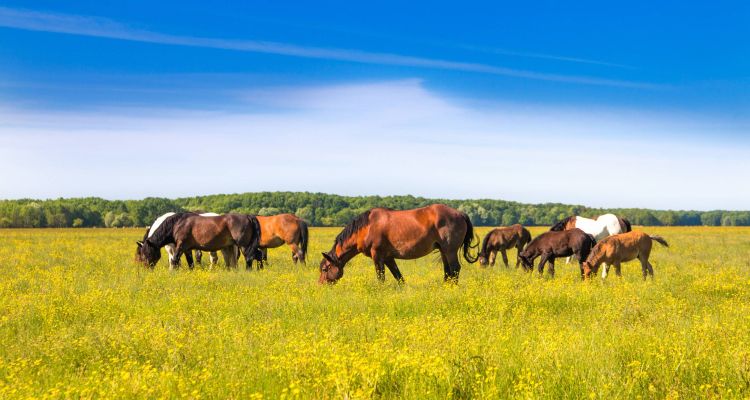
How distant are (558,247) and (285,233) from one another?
9.94 metres

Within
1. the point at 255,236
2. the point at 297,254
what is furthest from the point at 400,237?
the point at 297,254

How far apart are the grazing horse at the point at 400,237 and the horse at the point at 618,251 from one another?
3677 mm

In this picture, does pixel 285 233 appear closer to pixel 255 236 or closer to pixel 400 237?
pixel 255 236

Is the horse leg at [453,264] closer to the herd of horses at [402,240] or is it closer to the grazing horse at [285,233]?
the herd of horses at [402,240]

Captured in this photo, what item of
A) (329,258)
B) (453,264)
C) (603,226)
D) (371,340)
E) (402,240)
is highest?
(603,226)

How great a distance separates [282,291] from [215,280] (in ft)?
9.59

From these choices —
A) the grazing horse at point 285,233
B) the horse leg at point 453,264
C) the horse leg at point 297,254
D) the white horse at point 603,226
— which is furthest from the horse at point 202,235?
the white horse at point 603,226

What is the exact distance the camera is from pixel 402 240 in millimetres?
12438

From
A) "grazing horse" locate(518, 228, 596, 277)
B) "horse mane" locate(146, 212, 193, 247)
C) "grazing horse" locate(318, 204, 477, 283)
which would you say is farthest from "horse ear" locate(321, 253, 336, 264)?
"horse mane" locate(146, 212, 193, 247)

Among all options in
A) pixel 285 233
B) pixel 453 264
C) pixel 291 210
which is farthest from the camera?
pixel 291 210

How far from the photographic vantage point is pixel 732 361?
540 centimetres

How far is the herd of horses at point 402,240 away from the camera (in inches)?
494

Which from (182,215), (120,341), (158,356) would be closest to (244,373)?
(158,356)

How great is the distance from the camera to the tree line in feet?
330
